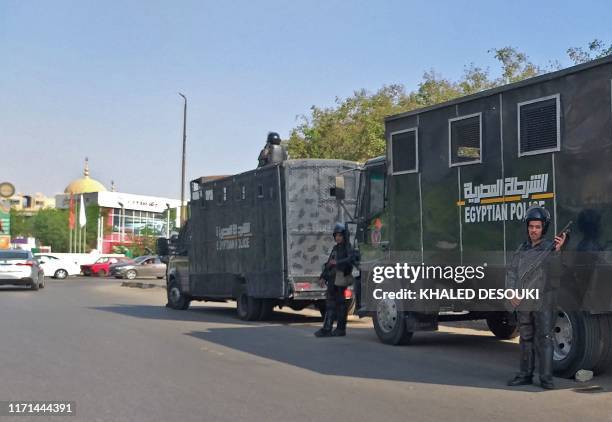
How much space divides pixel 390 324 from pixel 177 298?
9090 millimetres

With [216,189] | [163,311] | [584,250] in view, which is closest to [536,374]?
[584,250]

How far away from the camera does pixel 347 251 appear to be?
1286 centimetres

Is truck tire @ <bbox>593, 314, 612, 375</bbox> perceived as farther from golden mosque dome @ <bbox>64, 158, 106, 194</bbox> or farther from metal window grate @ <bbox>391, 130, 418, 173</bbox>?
golden mosque dome @ <bbox>64, 158, 106, 194</bbox>

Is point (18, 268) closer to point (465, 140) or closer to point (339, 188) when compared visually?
point (339, 188)

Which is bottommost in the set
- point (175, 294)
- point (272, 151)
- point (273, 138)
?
point (175, 294)

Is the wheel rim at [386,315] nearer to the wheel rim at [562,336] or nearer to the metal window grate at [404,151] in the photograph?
the metal window grate at [404,151]

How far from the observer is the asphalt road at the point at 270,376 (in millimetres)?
6738

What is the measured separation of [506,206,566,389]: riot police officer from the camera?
7.82 m

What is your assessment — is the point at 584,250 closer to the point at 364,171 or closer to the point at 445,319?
the point at 445,319

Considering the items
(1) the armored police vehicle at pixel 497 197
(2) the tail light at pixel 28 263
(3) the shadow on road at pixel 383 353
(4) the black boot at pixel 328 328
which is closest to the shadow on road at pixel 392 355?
(3) the shadow on road at pixel 383 353

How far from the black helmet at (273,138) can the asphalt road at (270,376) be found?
424 cm

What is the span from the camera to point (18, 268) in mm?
27562

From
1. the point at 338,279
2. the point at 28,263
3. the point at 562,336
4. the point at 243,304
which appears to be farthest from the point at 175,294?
the point at 562,336

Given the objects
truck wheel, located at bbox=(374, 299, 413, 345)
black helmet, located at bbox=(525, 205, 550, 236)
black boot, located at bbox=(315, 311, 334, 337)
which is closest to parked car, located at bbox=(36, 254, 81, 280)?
black boot, located at bbox=(315, 311, 334, 337)
